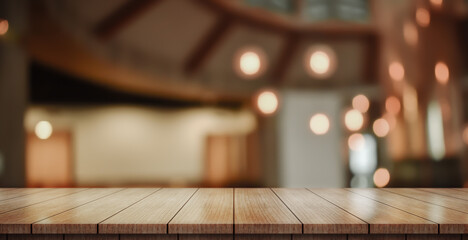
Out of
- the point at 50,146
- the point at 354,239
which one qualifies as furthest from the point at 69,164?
the point at 354,239

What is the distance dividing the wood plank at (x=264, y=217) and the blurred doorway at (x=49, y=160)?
8.79 feet

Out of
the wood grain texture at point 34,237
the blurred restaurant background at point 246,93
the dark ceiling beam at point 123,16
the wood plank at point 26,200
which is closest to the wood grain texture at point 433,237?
the wood grain texture at point 34,237

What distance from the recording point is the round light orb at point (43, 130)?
3750 millimetres

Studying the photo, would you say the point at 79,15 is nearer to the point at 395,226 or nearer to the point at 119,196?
the point at 119,196

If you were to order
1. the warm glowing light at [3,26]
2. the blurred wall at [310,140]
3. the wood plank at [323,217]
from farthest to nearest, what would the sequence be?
the blurred wall at [310,140] < the warm glowing light at [3,26] < the wood plank at [323,217]

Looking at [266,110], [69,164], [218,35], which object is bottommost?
[69,164]

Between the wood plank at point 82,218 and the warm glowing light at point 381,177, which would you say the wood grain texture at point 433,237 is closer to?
the wood plank at point 82,218

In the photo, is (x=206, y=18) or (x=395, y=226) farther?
(x=206, y=18)

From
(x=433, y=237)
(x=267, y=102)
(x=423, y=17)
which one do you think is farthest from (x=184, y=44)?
(x=433, y=237)

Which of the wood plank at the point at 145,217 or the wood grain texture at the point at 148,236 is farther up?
the wood plank at the point at 145,217

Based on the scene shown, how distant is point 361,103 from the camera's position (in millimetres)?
4402

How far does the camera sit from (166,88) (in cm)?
414

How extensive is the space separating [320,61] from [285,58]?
40 centimetres

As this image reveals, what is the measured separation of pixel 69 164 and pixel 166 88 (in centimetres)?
129
